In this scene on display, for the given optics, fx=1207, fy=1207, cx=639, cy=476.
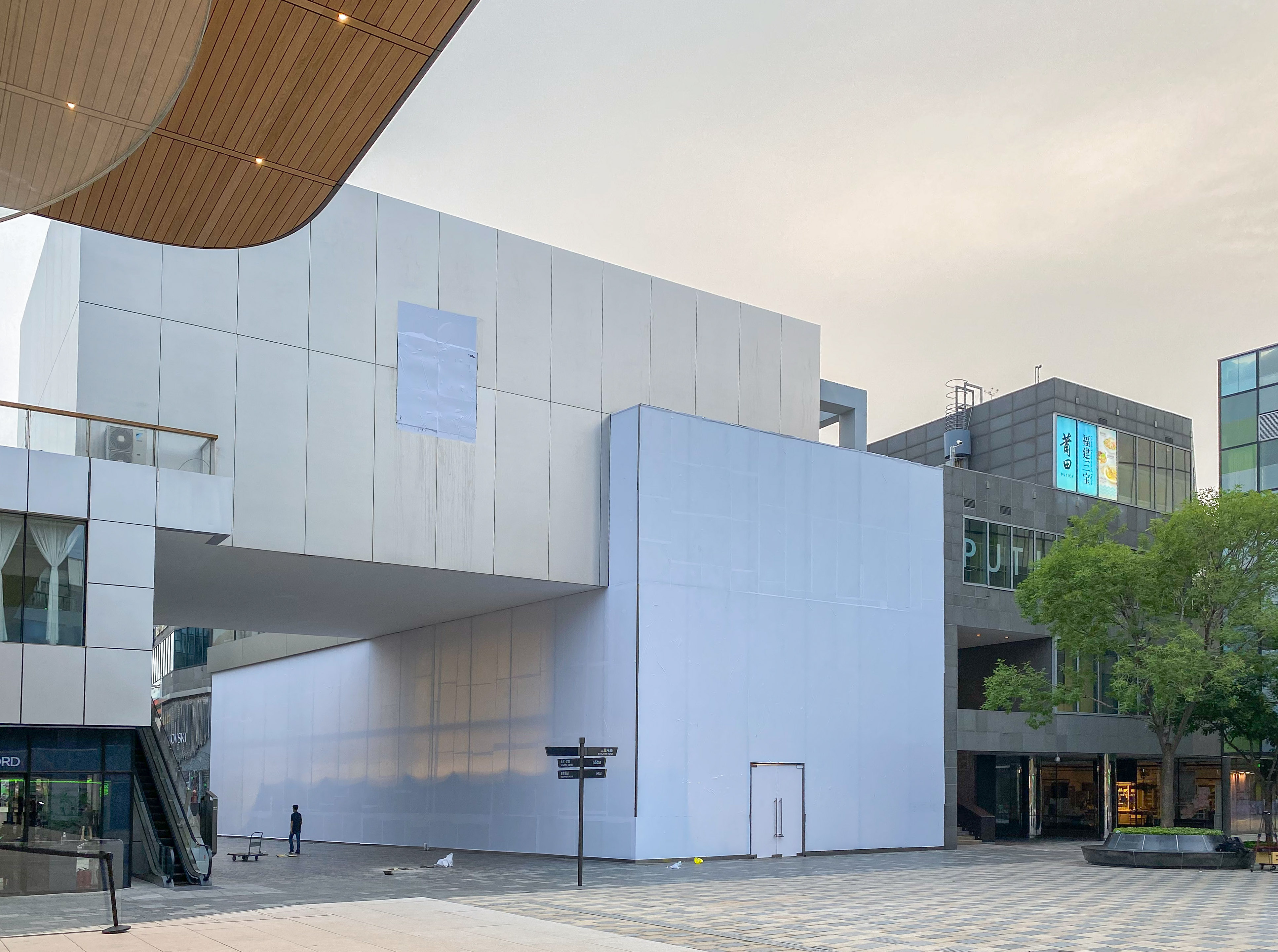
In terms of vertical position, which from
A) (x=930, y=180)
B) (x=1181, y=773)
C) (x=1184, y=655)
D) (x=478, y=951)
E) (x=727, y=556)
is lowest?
(x=1181, y=773)

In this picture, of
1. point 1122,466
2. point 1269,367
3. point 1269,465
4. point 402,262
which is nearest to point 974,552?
point 1122,466

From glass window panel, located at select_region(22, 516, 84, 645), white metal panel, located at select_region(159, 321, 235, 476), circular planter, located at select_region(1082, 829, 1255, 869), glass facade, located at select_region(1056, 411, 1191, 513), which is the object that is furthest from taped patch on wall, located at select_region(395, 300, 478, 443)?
glass facade, located at select_region(1056, 411, 1191, 513)

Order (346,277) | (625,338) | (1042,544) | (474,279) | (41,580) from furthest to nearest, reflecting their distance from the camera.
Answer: (1042,544) < (625,338) < (474,279) < (346,277) < (41,580)

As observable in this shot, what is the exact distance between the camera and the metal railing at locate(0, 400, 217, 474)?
20.3 meters

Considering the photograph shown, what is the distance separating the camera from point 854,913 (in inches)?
720

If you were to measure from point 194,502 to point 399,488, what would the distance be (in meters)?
5.25

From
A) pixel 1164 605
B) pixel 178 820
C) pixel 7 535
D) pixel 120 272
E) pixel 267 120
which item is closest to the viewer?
pixel 267 120

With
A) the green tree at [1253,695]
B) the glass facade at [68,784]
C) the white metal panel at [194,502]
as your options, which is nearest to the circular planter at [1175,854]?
the green tree at [1253,695]

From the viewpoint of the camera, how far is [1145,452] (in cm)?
5309

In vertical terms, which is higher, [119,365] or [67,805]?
[119,365]

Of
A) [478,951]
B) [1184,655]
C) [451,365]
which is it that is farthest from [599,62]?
[478,951]

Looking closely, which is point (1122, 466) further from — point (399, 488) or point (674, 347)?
point (399, 488)

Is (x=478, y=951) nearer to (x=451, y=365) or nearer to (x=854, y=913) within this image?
(x=854, y=913)

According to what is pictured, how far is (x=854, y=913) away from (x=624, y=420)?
552 inches
